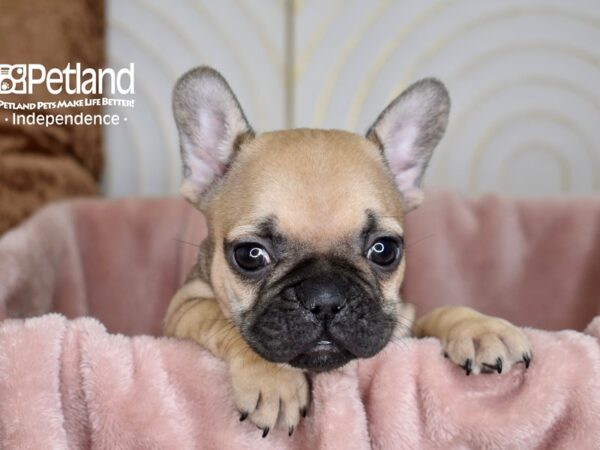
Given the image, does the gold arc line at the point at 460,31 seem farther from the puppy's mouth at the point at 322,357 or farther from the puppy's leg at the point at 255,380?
the puppy's mouth at the point at 322,357

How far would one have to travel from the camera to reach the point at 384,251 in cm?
176

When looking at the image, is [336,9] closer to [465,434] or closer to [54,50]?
[54,50]

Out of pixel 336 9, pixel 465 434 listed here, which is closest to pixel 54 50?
pixel 336 9

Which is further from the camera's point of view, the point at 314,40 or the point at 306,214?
the point at 314,40

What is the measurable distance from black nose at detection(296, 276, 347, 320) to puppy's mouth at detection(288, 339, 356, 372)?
7 cm

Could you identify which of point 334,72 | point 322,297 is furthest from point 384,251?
point 334,72

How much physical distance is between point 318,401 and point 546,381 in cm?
46

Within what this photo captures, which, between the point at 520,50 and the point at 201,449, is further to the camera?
the point at 520,50

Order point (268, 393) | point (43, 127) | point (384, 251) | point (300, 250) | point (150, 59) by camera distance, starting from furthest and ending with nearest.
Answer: point (150, 59) → point (43, 127) → point (384, 251) → point (300, 250) → point (268, 393)

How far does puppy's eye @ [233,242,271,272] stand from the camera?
1685mm

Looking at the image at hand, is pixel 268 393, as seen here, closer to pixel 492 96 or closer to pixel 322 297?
pixel 322 297

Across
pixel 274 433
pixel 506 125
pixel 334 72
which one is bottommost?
pixel 274 433

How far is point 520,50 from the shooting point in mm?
3367

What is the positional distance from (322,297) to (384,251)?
0.35 m
